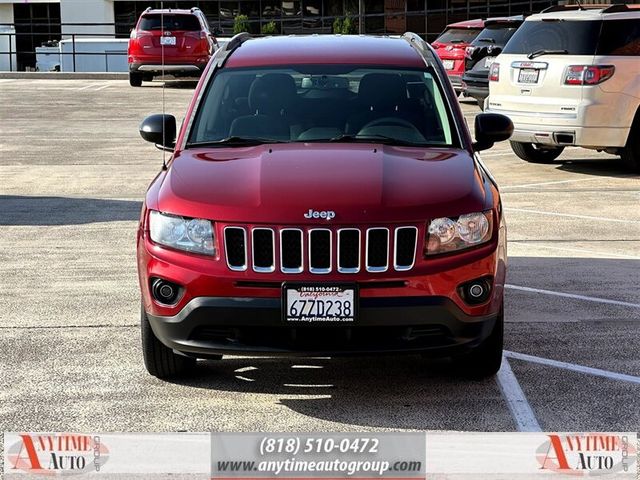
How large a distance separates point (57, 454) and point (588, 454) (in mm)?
2192

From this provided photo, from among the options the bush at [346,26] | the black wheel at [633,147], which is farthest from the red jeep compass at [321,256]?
the bush at [346,26]

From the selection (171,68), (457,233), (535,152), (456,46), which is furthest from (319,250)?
(171,68)

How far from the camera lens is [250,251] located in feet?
18.2

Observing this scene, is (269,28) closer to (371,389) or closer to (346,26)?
(346,26)

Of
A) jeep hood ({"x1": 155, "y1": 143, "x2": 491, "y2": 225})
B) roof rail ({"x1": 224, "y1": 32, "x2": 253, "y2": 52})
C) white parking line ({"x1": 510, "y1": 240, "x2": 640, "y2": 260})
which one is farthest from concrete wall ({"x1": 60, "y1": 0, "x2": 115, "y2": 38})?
jeep hood ({"x1": 155, "y1": 143, "x2": 491, "y2": 225})

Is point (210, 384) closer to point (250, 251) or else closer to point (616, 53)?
point (250, 251)

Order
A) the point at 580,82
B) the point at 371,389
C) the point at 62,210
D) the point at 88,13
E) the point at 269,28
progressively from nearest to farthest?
the point at 371,389, the point at 62,210, the point at 580,82, the point at 269,28, the point at 88,13

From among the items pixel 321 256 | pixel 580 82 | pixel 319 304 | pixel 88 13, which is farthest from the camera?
pixel 88 13

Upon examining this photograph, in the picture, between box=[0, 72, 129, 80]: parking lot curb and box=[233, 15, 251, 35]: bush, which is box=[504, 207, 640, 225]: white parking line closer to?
box=[0, 72, 129, 80]: parking lot curb

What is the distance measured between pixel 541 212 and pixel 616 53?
301 cm

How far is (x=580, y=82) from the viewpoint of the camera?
13.7 metres

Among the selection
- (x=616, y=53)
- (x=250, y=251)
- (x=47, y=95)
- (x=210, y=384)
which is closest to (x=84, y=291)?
(x=210, y=384)

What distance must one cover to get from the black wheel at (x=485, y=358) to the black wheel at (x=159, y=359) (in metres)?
1.35

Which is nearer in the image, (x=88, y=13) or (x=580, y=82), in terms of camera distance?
(x=580, y=82)
